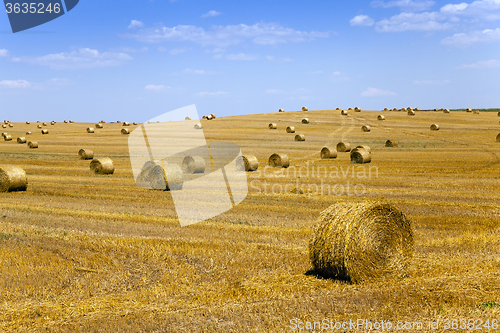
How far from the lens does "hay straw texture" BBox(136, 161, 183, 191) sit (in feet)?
69.8

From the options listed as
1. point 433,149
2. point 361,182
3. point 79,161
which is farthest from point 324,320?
point 433,149

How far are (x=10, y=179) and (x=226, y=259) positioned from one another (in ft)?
47.2

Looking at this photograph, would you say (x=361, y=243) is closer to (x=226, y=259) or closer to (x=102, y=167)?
(x=226, y=259)

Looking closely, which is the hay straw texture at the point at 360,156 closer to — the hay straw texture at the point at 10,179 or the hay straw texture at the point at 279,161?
the hay straw texture at the point at 279,161

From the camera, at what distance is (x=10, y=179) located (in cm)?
2000

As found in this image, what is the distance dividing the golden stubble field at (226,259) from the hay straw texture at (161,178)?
2.43 ft

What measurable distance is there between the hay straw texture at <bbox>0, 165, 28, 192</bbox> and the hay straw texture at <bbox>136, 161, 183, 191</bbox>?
5.31 meters

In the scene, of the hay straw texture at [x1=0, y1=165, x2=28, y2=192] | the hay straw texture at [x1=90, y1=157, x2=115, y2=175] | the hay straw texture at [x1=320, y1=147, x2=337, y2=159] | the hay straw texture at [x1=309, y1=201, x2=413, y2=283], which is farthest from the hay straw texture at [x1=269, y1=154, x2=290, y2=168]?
the hay straw texture at [x1=309, y1=201, x2=413, y2=283]

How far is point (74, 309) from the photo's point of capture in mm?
7270

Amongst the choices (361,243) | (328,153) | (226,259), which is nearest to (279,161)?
(328,153)

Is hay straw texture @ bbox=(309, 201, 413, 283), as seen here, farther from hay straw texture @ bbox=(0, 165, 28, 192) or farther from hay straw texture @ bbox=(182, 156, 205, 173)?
hay straw texture @ bbox=(182, 156, 205, 173)

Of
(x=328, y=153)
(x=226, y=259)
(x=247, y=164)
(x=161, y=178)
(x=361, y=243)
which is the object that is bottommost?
(x=226, y=259)

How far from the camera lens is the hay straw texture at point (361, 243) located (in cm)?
870

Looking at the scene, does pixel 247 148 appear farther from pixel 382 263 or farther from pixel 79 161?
pixel 382 263
